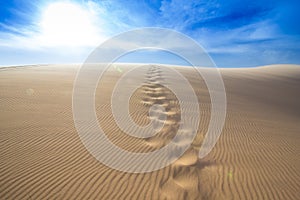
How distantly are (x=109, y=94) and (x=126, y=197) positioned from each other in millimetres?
10423

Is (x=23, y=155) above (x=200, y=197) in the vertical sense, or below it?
above

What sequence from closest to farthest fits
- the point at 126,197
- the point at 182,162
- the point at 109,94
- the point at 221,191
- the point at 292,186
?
the point at 126,197
the point at 221,191
the point at 292,186
the point at 182,162
the point at 109,94

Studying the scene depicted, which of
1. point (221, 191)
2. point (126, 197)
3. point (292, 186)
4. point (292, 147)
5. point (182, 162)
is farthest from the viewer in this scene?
point (292, 147)

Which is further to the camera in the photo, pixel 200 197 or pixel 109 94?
pixel 109 94

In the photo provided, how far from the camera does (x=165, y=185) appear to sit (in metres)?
5.32

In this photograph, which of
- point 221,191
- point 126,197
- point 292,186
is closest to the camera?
point 126,197

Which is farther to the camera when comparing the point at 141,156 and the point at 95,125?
the point at 95,125

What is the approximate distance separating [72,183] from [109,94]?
9914 mm

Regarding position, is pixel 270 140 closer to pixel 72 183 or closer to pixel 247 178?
pixel 247 178

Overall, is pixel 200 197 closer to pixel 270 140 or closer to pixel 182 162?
pixel 182 162

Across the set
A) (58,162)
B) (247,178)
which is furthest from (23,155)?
(247,178)

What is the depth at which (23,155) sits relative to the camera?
5.93 meters

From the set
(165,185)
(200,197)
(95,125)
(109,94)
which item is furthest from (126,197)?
(109,94)

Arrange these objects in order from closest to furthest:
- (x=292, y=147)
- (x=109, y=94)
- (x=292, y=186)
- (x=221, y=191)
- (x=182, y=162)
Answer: (x=221, y=191) < (x=292, y=186) < (x=182, y=162) < (x=292, y=147) < (x=109, y=94)
